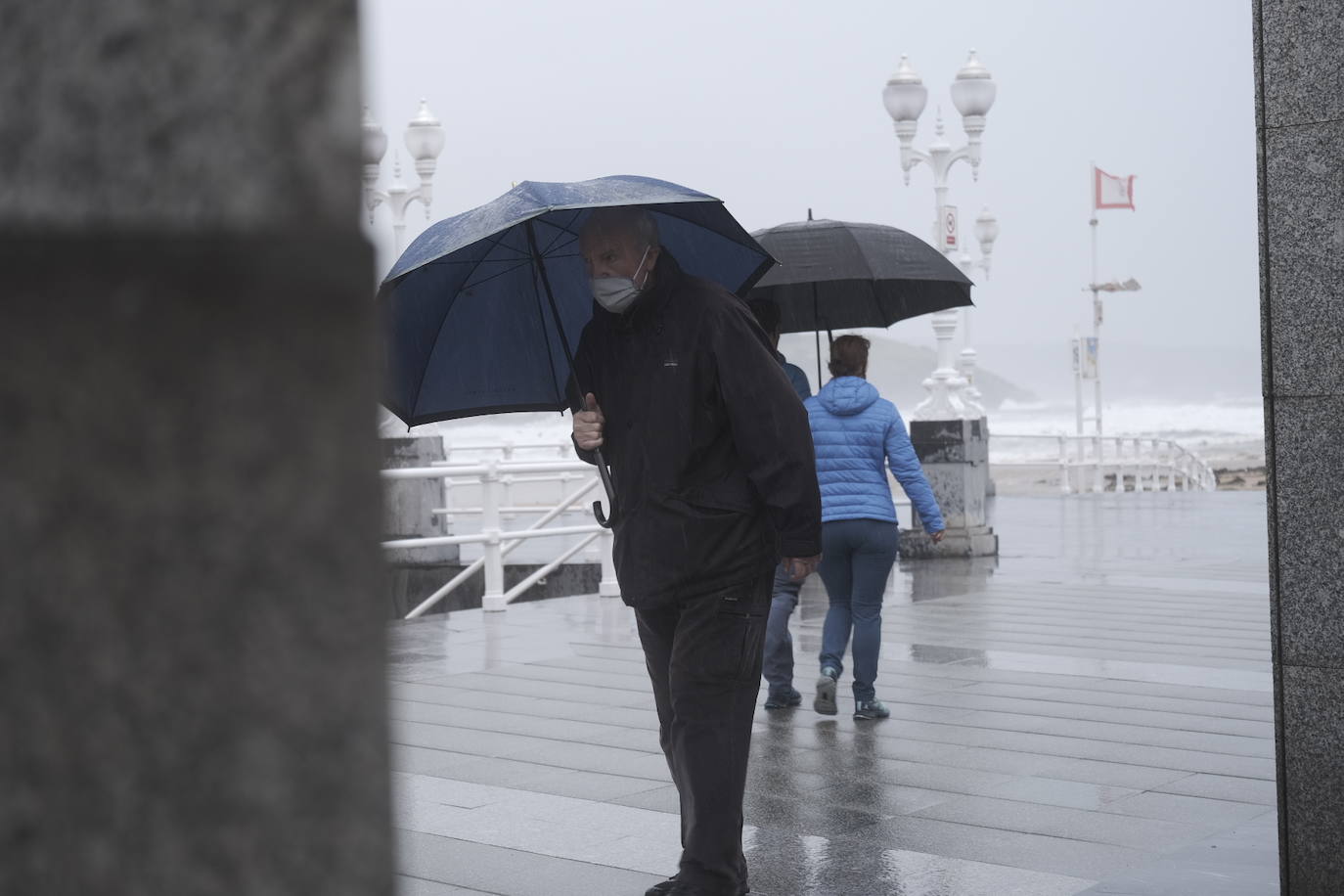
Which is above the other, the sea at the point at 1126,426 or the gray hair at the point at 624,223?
the gray hair at the point at 624,223

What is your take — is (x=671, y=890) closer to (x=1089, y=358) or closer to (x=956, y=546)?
(x=956, y=546)

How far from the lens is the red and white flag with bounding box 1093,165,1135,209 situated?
4650 cm

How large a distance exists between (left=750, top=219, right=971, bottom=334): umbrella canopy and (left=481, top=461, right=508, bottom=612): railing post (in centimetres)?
317

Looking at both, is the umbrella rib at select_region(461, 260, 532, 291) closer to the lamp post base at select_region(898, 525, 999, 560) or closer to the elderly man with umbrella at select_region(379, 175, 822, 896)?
the elderly man with umbrella at select_region(379, 175, 822, 896)

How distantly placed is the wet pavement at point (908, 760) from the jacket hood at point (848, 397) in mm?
1366

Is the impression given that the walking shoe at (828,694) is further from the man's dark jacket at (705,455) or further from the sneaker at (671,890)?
the man's dark jacket at (705,455)

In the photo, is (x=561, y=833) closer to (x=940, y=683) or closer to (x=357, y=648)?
(x=940, y=683)

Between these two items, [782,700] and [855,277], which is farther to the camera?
[855,277]

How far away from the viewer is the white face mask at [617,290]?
419cm

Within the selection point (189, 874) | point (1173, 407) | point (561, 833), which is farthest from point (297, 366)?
point (1173, 407)

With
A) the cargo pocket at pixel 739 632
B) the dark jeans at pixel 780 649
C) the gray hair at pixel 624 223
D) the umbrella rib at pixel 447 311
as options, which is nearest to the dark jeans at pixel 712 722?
the cargo pocket at pixel 739 632

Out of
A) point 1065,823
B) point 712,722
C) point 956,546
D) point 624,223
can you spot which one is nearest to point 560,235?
point 624,223

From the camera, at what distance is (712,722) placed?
13.4 feet

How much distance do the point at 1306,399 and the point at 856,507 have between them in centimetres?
342
